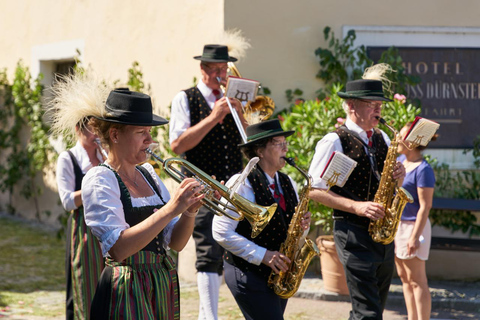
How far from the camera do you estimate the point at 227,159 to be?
596 cm

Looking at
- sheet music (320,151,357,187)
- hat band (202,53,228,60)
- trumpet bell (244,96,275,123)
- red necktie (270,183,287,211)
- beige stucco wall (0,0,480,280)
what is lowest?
red necktie (270,183,287,211)

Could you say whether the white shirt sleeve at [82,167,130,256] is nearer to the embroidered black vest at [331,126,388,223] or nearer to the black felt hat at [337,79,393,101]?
the embroidered black vest at [331,126,388,223]

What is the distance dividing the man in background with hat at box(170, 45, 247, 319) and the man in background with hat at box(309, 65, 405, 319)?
3.08 feet

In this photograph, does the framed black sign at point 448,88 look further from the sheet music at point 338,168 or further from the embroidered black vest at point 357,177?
the sheet music at point 338,168

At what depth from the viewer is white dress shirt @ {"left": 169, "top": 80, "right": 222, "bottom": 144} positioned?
234 inches

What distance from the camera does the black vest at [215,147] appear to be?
5.94 m

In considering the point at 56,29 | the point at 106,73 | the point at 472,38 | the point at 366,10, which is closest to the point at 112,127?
the point at 366,10

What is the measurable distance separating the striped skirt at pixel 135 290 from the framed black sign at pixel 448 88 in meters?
5.47

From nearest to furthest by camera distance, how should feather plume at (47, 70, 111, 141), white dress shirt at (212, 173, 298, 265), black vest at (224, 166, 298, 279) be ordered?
feather plume at (47, 70, 111, 141) < white dress shirt at (212, 173, 298, 265) < black vest at (224, 166, 298, 279)

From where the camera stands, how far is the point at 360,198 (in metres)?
5.08

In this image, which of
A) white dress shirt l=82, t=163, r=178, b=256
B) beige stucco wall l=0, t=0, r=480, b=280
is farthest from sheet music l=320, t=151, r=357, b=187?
beige stucco wall l=0, t=0, r=480, b=280

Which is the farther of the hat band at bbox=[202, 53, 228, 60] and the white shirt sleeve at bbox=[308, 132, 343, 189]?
the hat band at bbox=[202, 53, 228, 60]

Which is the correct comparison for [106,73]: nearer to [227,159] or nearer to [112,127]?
[227,159]

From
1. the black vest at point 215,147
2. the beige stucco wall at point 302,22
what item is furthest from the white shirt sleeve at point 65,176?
the beige stucco wall at point 302,22
